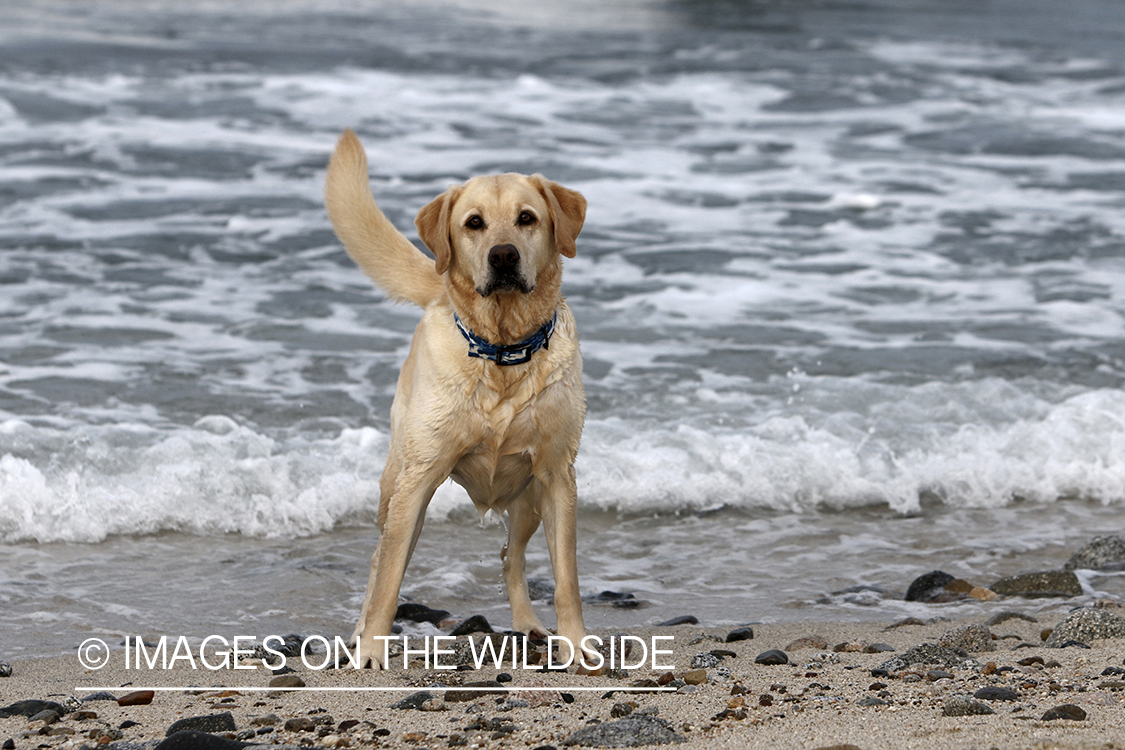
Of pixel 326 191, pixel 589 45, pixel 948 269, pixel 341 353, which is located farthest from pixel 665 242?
pixel 589 45

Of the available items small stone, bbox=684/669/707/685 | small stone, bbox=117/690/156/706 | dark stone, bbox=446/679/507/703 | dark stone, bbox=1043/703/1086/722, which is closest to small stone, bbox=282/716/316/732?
dark stone, bbox=446/679/507/703

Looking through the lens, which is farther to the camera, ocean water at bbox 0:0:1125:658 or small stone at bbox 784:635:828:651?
ocean water at bbox 0:0:1125:658

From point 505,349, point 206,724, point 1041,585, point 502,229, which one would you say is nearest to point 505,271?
point 502,229

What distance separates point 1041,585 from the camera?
512 cm

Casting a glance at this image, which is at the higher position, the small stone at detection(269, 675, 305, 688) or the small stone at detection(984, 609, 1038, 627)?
the small stone at detection(269, 675, 305, 688)

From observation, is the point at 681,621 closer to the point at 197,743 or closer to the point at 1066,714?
the point at 1066,714

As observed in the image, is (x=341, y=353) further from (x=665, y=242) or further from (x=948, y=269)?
(x=948, y=269)

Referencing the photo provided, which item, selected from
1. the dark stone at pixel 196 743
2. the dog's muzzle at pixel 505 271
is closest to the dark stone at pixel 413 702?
the dark stone at pixel 196 743

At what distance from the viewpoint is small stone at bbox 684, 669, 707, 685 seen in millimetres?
3824

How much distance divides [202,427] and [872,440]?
3700mm

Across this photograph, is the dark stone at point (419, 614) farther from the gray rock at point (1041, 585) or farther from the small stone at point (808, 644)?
the gray rock at point (1041, 585)

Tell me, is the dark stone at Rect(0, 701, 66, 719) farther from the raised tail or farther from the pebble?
the raised tail

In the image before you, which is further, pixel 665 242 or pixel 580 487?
pixel 665 242

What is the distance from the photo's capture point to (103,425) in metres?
6.83
